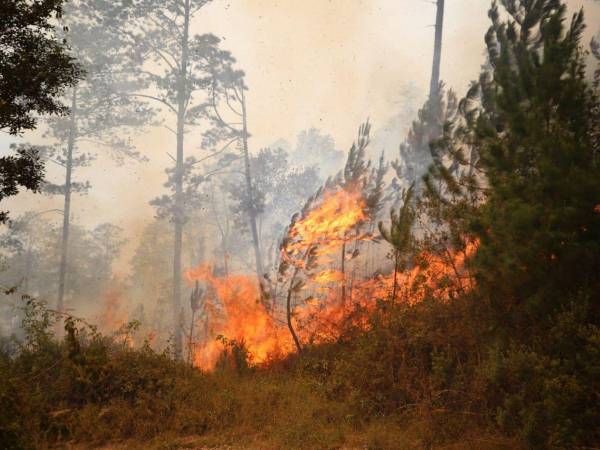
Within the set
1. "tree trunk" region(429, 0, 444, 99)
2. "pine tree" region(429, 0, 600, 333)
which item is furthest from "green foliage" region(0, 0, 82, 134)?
"tree trunk" region(429, 0, 444, 99)

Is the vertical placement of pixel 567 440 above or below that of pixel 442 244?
below

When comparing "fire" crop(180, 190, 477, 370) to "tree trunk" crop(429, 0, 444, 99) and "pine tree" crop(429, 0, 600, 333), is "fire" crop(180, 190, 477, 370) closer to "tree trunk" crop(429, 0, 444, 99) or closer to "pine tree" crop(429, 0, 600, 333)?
"pine tree" crop(429, 0, 600, 333)

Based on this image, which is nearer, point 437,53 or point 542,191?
point 542,191

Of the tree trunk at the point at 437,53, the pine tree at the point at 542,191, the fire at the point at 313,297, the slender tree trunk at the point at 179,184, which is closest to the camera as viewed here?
the pine tree at the point at 542,191

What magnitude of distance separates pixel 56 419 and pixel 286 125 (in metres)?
110

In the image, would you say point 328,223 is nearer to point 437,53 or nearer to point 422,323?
point 422,323

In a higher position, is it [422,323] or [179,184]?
[179,184]

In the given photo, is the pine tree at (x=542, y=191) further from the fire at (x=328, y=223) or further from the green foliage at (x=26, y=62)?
the green foliage at (x=26, y=62)

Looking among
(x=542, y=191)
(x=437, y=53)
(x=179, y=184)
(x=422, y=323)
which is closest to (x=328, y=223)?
(x=422, y=323)

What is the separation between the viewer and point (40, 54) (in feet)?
23.7

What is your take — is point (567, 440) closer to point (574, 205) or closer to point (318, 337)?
point (574, 205)

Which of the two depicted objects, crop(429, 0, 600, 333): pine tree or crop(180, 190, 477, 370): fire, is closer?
crop(429, 0, 600, 333): pine tree

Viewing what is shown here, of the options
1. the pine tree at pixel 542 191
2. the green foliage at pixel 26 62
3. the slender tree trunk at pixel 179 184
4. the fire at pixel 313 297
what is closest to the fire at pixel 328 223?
the fire at pixel 313 297

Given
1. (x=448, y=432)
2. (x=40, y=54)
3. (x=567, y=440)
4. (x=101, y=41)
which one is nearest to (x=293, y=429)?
(x=448, y=432)
